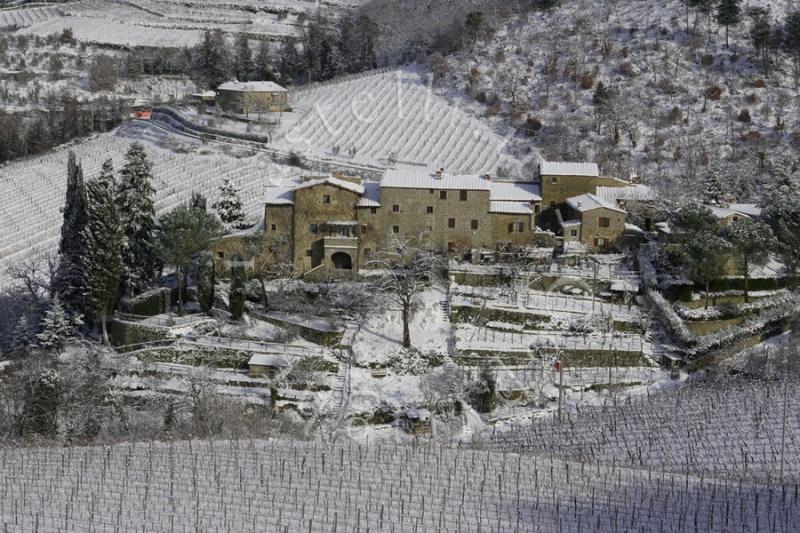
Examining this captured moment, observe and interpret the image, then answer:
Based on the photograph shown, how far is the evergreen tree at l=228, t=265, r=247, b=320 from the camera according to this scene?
121 ft

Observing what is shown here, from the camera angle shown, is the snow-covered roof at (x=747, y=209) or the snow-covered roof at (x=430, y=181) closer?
the snow-covered roof at (x=430, y=181)

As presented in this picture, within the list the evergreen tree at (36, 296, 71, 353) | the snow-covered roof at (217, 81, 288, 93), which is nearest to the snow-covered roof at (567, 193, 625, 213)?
the evergreen tree at (36, 296, 71, 353)

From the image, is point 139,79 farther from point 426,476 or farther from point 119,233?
point 426,476

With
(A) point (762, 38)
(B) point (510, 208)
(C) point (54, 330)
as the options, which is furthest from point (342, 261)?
(A) point (762, 38)

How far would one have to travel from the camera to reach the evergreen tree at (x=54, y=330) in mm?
36094

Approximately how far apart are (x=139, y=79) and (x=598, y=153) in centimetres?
4580

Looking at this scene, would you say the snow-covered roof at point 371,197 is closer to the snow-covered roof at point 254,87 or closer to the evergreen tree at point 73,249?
the evergreen tree at point 73,249

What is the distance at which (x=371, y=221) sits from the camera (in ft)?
137

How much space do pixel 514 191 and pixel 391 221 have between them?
5948 millimetres

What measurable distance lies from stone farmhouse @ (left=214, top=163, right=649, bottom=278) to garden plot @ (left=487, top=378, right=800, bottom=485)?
12.6 meters

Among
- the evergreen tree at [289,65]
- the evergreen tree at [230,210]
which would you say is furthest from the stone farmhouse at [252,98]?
the evergreen tree at [230,210]

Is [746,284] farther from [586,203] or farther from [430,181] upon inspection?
[430,181]

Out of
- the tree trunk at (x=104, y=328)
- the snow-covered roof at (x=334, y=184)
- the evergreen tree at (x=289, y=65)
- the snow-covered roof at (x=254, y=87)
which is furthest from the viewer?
the evergreen tree at (x=289, y=65)

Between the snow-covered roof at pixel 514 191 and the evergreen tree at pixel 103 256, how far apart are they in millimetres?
14945
